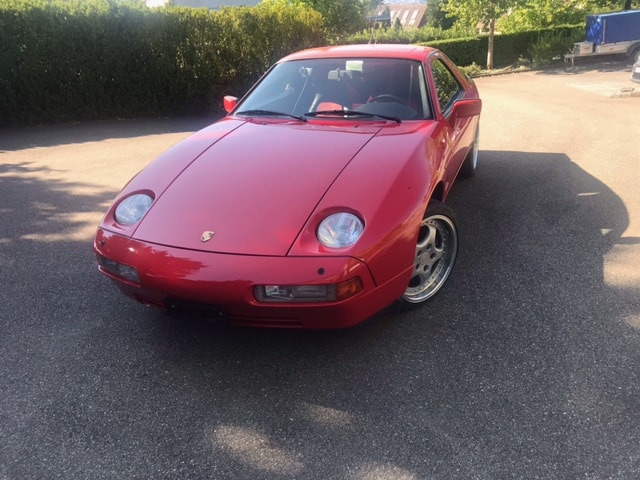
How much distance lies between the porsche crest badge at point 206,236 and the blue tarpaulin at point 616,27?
65.3ft

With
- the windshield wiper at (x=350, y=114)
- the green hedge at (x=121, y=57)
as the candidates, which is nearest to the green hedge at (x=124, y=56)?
the green hedge at (x=121, y=57)

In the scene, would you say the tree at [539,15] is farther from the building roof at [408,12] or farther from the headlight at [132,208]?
the building roof at [408,12]

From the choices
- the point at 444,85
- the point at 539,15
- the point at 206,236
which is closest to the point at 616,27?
the point at 539,15

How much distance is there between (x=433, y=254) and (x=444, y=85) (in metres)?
1.85

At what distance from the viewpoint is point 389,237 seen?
2717mm

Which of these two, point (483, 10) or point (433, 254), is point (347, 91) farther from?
point (483, 10)

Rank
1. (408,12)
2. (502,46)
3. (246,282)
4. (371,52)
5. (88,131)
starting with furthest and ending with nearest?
(408,12)
(502,46)
(88,131)
(371,52)
(246,282)

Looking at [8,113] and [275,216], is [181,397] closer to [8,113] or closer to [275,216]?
[275,216]

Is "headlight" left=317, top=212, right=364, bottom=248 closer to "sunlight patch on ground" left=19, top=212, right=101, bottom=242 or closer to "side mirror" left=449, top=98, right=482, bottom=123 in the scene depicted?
"side mirror" left=449, top=98, right=482, bottom=123

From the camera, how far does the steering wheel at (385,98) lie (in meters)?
3.94

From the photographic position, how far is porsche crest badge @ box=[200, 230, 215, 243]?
2.72 meters

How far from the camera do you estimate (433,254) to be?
3.45m

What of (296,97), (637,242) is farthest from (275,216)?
(637,242)

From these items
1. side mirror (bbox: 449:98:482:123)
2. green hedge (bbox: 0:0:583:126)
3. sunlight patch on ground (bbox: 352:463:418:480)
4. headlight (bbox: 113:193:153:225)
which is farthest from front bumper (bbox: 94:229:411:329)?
green hedge (bbox: 0:0:583:126)
